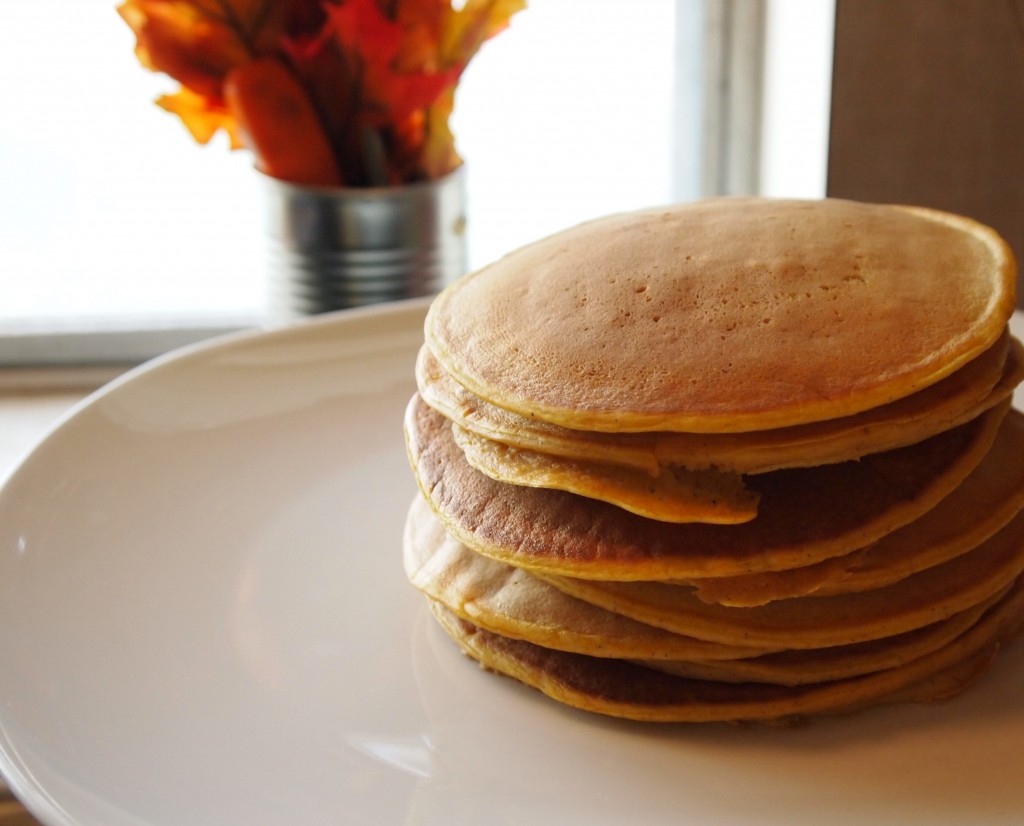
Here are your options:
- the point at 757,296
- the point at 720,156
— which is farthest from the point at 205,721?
the point at 720,156

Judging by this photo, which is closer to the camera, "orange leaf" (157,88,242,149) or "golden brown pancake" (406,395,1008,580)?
"golden brown pancake" (406,395,1008,580)

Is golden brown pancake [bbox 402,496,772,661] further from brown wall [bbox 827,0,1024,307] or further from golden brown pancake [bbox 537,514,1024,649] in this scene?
brown wall [bbox 827,0,1024,307]

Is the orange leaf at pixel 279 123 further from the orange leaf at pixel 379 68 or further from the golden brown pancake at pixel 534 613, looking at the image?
the golden brown pancake at pixel 534 613

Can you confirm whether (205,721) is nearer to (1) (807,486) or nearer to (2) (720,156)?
(1) (807,486)

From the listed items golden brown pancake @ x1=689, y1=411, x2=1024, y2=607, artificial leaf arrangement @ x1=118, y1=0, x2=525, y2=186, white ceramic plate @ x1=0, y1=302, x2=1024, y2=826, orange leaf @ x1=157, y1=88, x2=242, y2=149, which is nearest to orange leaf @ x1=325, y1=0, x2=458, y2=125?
artificial leaf arrangement @ x1=118, y1=0, x2=525, y2=186

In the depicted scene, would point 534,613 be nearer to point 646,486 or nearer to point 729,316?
point 646,486

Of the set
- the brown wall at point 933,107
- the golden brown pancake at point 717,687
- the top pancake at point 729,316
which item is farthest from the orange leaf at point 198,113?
the golden brown pancake at point 717,687
